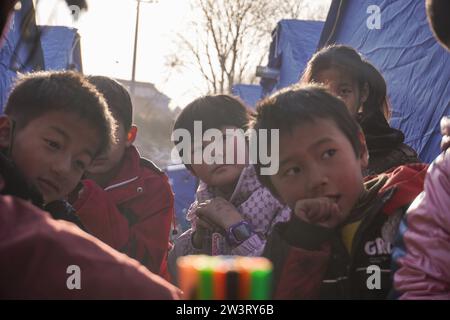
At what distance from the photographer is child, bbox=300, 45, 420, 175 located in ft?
5.05

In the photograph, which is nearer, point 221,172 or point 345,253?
point 345,253

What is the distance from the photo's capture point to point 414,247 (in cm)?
79

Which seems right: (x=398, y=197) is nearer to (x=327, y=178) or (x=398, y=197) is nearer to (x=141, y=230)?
(x=327, y=178)

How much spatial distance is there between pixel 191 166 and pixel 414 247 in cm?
93

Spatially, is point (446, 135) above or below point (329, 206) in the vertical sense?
above

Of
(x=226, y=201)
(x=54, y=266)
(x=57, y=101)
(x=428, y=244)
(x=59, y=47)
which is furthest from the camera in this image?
(x=59, y=47)

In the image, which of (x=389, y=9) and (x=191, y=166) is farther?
(x=389, y=9)

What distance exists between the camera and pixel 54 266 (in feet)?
1.90

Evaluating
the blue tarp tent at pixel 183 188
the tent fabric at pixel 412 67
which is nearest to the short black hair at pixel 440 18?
the tent fabric at pixel 412 67

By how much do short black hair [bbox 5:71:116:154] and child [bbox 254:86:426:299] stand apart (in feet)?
1.32

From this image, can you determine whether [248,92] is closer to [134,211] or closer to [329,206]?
[134,211]

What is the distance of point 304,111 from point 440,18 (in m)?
0.31

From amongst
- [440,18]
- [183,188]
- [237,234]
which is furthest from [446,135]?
[183,188]

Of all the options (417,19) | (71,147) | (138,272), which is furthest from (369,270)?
(417,19)
